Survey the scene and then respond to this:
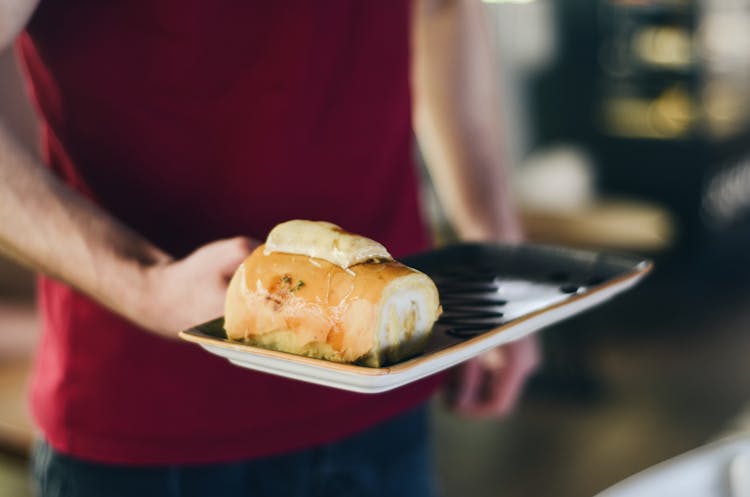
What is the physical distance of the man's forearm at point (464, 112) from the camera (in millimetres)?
1135

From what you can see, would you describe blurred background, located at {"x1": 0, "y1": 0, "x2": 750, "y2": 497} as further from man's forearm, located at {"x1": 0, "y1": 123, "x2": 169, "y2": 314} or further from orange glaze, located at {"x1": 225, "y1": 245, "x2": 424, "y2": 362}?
orange glaze, located at {"x1": 225, "y1": 245, "x2": 424, "y2": 362}

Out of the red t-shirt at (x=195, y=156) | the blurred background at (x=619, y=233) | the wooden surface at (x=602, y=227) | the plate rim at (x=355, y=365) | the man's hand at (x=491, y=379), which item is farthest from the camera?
the wooden surface at (x=602, y=227)

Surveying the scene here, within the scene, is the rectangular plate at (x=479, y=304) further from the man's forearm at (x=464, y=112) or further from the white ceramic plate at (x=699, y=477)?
the man's forearm at (x=464, y=112)

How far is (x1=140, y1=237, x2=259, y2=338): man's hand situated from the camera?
64 centimetres

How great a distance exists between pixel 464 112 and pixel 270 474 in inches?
19.4

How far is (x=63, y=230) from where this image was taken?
2.37 feet

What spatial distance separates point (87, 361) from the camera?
874mm

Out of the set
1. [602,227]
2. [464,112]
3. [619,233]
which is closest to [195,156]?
[464,112]

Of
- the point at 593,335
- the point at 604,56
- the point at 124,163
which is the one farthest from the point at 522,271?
the point at 604,56

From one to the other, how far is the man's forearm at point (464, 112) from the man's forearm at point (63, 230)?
52 centimetres

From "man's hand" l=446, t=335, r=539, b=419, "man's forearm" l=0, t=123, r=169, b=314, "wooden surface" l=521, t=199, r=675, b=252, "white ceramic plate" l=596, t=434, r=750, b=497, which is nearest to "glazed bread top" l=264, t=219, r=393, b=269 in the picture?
"man's forearm" l=0, t=123, r=169, b=314

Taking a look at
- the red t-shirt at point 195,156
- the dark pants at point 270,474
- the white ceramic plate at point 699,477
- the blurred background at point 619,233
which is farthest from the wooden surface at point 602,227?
the white ceramic plate at point 699,477

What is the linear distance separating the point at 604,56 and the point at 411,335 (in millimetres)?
4504

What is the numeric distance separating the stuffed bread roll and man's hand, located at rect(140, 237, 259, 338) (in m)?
0.03
